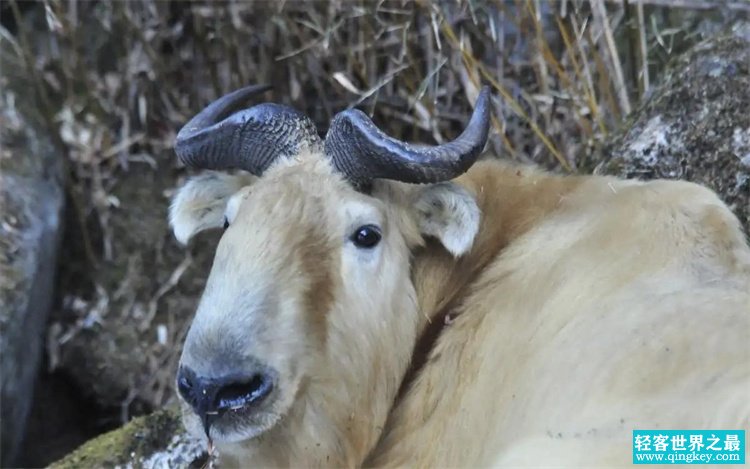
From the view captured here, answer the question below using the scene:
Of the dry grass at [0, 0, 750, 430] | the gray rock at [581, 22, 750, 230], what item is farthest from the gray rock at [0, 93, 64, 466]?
the gray rock at [581, 22, 750, 230]

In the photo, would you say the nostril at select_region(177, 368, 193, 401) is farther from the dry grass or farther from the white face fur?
the dry grass

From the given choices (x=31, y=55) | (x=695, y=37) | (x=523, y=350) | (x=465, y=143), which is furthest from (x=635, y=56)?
(x=31, y=55)

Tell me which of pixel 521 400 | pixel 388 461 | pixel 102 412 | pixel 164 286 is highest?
pixel 521 400

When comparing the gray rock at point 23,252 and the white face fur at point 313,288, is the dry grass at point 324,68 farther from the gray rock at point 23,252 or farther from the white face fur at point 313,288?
the white face fur at point 313,288

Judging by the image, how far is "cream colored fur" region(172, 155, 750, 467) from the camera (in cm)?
261

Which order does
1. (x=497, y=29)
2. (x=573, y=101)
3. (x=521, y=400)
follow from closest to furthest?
(x=521, y=400)
(x=573, y=101)
(x=497, y=29)

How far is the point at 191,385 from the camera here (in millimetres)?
2754

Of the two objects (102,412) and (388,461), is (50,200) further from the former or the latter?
(388,461)

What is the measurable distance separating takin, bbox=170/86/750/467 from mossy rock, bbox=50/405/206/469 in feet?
2.43

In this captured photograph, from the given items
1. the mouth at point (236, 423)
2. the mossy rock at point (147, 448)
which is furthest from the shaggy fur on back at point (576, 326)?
the mossy rock at point (147, 448)

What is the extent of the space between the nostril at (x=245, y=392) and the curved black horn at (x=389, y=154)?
70 cm

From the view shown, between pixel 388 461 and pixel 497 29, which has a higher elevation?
pixel 497 29

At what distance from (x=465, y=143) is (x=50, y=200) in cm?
320

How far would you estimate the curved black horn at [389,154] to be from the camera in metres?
3.07
